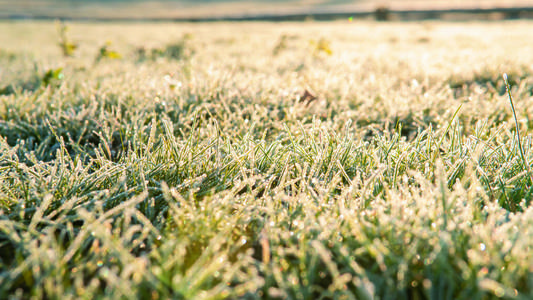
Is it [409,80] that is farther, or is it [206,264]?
[409,80]

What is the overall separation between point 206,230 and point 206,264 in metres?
0.15

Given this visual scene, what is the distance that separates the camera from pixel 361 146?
1.67m

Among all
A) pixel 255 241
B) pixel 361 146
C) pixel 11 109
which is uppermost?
pixel 11 109

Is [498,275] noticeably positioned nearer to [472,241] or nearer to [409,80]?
[472,241]

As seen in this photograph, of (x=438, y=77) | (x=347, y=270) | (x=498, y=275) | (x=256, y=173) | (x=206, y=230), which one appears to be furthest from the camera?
(x=438, y=77)

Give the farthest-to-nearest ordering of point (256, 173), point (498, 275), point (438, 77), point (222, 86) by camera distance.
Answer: point (438, 77) < point (222, 86) < point (256, 173) < point (498, 275)

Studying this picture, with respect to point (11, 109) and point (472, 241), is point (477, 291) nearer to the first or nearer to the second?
point (472, 241)

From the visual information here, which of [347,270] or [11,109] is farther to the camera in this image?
[11,109]

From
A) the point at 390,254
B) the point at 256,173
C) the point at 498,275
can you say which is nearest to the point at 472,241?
the point at 498,275

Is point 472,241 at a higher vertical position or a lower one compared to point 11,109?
lower

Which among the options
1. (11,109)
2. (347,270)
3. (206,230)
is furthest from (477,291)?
(11,109)

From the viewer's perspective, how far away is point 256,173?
157cm

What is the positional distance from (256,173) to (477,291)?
952mm

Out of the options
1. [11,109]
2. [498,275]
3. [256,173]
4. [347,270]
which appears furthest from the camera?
[11,109]
